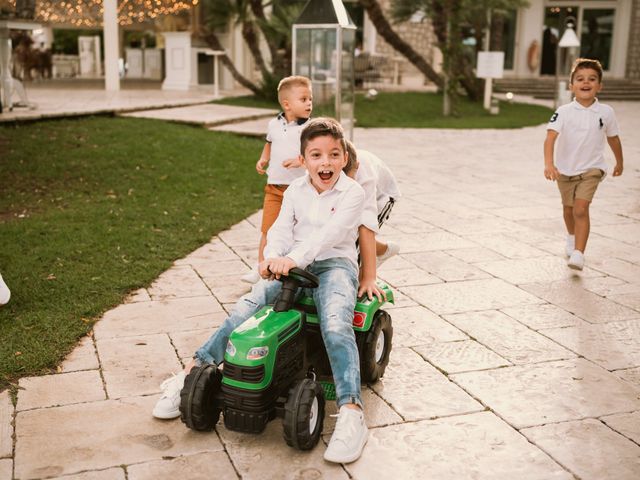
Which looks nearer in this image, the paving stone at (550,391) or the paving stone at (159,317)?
the paving stone at (550,391)

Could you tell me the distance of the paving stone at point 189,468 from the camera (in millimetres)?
2762

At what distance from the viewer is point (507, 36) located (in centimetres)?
2703

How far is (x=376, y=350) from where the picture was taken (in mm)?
3494

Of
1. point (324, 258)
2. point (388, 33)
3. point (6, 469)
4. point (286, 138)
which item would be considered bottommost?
point (6, 469)

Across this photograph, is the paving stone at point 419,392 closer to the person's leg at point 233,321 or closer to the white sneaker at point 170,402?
the person's leg at point 233,321

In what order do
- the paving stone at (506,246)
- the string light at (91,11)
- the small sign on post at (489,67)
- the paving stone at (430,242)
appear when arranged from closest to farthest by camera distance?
the paving stone at (506,246)
the paving stone at (430,242)
the small sign on post at (489,67)
the string light at (91,11)

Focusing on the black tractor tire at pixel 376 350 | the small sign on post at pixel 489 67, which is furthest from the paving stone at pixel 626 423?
the small sign on post at pixel 489 67

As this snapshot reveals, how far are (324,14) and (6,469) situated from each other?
8306mm

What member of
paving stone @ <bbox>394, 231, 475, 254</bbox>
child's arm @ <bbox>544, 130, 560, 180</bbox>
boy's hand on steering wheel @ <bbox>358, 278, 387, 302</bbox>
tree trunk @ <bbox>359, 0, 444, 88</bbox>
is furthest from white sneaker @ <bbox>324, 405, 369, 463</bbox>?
tree trunk @ <bbox>359, 0, 444, 88</bbox>

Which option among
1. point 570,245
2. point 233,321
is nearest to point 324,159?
point 233,321

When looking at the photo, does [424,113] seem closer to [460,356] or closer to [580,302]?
[580,302]

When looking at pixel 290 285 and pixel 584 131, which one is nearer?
pixel 290 285

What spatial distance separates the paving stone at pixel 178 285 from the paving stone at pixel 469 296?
4.25 feet

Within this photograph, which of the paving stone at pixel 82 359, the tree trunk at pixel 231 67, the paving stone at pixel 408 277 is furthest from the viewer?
the tree trunk at pixel 231 67
